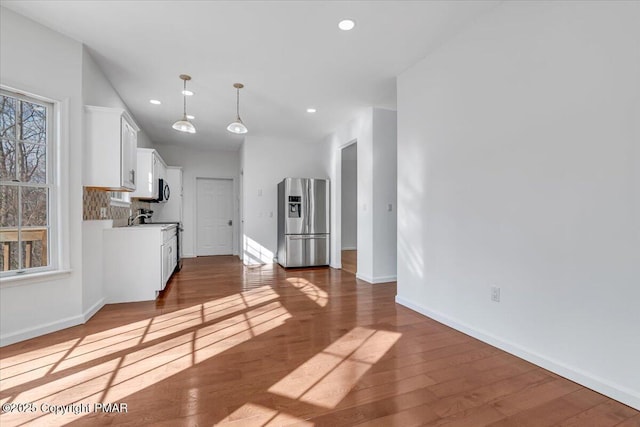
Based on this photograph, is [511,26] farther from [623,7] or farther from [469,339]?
[469,339]

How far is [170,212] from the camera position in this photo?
6891mm

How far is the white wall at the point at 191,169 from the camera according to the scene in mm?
7520

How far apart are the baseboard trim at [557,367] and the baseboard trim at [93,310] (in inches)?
139

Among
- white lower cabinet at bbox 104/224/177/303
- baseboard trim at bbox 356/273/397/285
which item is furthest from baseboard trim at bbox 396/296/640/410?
white lower cabinet at bbox 104/224/177/303

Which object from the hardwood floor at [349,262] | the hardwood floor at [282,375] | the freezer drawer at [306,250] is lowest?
the hardwood floor at [349,262]

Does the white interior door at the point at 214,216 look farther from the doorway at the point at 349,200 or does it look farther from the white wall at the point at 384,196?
the white wall at the point at 384,196

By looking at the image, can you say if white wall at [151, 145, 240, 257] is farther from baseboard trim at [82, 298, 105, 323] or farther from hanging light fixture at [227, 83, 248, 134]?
baseboard trim at [82, 298, 105, 323]

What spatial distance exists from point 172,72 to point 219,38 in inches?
41.1

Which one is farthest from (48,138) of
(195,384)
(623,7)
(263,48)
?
(623,7)

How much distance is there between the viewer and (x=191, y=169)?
7.65m

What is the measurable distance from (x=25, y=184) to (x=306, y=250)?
4.27 metres

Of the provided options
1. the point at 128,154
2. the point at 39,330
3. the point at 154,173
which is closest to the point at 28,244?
the point at 39,330

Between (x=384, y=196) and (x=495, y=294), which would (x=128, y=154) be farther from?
(x=495, y=294)

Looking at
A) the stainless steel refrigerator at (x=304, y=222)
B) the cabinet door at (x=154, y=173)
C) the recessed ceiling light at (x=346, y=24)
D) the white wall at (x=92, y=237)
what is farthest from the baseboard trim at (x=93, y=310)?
the recessed ceiling light at (x=346, y=24)
